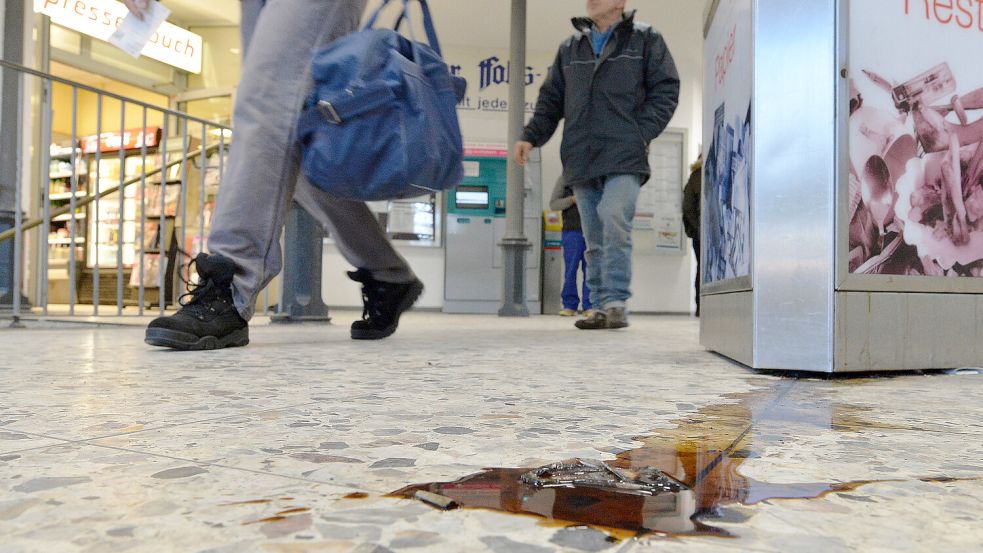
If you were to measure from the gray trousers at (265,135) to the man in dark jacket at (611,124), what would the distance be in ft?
4.49

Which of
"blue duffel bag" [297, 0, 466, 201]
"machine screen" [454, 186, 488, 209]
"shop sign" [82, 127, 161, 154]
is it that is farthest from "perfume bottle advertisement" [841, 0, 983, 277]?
"shop sign" [82, 127, 161, 154]

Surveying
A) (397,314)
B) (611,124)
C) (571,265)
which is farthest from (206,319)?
(571,265)

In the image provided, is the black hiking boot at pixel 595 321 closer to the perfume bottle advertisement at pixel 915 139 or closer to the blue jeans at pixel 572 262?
the perfume bottle advertisement at pixel 915 139

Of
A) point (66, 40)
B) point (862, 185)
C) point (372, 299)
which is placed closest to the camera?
point (862, 185)

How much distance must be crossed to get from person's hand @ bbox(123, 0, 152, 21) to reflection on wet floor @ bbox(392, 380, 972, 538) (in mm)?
1562

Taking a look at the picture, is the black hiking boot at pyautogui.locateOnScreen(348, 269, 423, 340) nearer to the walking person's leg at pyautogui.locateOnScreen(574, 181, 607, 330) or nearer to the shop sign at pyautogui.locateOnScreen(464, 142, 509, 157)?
the walking person's leg at pyautogui.locateOnScreen(574, 181, 607, 330)

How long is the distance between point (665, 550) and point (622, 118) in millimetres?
2615

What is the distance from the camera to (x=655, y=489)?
45 centimetres

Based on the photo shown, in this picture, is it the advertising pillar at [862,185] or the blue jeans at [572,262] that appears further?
the blue jeans at [572,262]

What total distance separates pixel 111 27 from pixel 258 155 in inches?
204

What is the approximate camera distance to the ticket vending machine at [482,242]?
22.3 ft

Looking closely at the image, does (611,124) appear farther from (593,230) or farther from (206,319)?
(206,319)

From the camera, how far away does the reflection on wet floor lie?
1.29ft

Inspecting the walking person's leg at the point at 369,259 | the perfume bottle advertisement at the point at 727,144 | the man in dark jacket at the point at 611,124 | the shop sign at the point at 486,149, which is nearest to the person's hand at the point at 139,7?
the walking person's leg at the point at 369,259
